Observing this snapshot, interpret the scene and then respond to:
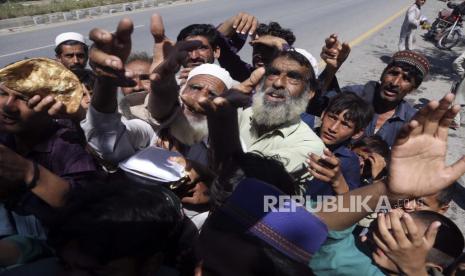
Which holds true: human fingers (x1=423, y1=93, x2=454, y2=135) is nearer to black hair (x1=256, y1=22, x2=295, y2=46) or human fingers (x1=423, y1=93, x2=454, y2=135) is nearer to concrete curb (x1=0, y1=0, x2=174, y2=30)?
black hair (x1=256, y1=22, x2=295, y2=46)

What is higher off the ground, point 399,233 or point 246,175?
Answer: point 246,175

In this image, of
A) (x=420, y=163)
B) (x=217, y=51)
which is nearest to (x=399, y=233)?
(x=420, y=163)

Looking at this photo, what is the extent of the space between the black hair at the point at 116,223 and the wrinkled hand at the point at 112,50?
1.30ft

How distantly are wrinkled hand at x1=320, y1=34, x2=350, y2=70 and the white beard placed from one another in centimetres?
72

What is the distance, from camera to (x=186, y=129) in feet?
7.01

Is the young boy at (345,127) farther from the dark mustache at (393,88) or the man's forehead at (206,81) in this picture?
the man's forehead at (206,81)

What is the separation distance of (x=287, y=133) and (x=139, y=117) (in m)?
0.85

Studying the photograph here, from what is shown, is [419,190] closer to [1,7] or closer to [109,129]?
[109,129]

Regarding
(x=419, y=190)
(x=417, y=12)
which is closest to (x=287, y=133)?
(x=419, y=190)

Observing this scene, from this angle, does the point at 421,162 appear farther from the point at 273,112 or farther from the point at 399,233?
the point at 273,112

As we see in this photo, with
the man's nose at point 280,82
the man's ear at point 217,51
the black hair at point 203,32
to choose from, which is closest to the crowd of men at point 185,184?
the man's nose at point 280,82

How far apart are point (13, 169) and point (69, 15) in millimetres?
11685

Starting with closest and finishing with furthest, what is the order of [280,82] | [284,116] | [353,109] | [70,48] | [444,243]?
[444,243], [284,116], [280,82], [353,109], [70,48]

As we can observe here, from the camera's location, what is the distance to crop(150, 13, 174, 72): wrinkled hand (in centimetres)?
187
